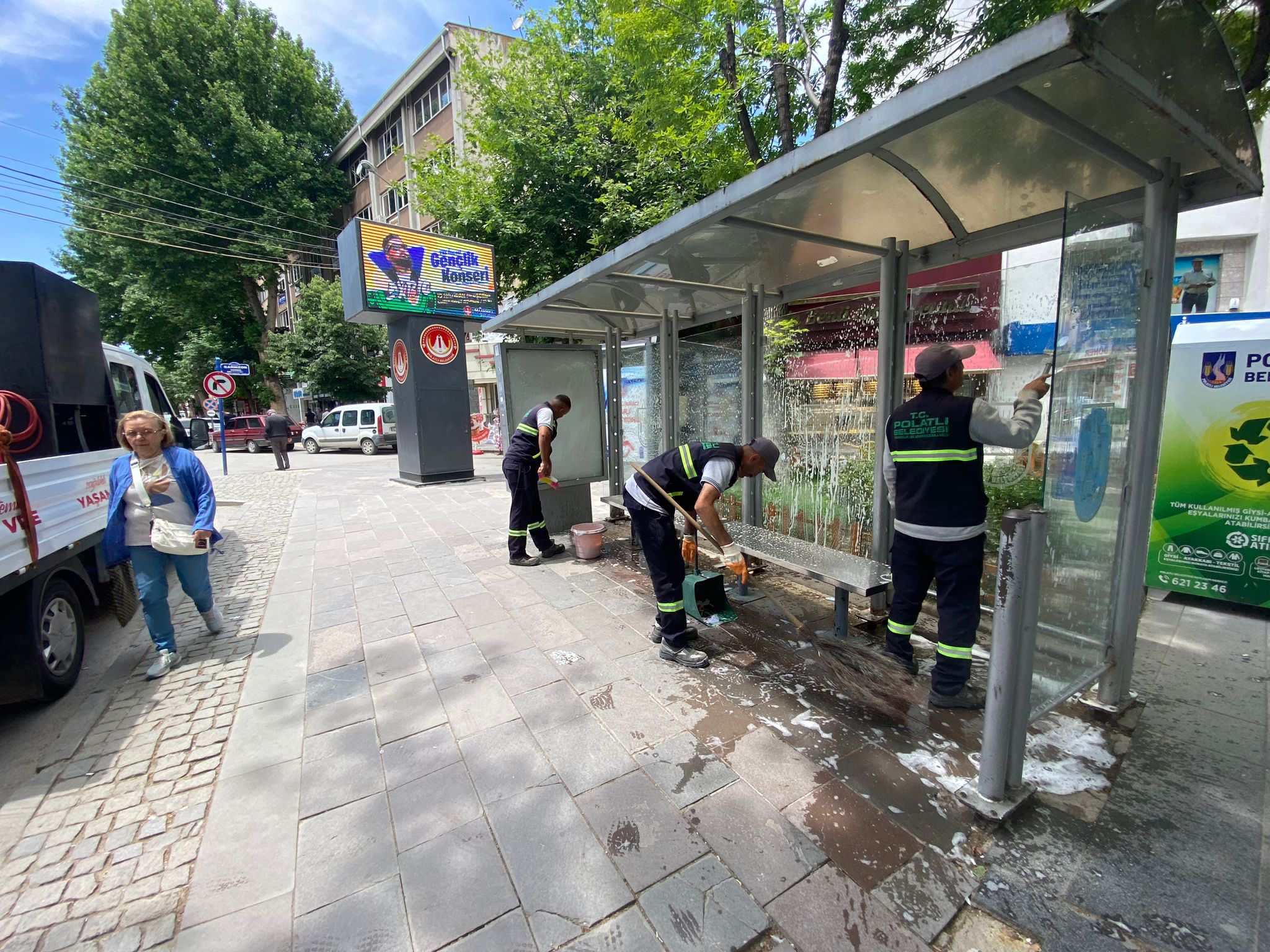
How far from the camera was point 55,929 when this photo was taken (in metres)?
1.78

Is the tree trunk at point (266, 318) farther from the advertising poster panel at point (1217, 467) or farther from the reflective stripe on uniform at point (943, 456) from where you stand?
the advertising poster panel at point (1217, 467)

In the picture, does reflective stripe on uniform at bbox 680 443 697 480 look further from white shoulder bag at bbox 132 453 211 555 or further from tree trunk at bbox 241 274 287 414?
tree trunk at bbox 241 274 287 414

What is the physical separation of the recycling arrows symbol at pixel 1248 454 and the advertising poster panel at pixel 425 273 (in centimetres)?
1065

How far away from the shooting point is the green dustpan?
141 inches

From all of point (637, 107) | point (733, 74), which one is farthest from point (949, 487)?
point (637, 107)

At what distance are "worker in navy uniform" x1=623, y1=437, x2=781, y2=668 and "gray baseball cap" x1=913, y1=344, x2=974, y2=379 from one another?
0.86m

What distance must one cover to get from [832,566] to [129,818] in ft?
12.2

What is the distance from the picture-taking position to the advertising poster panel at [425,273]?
32.1 feet

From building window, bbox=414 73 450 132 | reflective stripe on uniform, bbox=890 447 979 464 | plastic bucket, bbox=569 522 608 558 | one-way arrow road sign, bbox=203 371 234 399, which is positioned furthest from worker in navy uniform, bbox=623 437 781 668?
building window, bbox=414 73 450 132

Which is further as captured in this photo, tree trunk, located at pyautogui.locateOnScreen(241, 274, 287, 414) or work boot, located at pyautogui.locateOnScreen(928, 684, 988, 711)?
tree trunk, located at pyautogui.locateOnScreen(241, 274, 287, 414)

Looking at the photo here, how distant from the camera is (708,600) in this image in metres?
3.74

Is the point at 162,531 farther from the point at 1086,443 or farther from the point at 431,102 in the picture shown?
the point at 431,102

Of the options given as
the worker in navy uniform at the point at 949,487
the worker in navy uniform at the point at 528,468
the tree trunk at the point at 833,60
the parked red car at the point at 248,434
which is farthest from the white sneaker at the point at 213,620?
the parked red car at the point at 248,434

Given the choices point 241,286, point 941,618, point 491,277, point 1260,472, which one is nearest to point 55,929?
point 941,618
